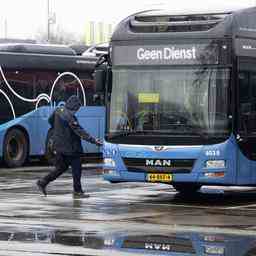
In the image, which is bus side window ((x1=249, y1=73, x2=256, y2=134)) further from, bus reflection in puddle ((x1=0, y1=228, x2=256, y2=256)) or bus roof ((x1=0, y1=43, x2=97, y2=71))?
bus roof ((x1=0, y1=43, x2=97, y2=71))

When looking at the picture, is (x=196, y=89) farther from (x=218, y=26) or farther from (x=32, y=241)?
(x=32, y=241)

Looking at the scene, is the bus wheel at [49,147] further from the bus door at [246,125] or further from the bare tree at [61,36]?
the bare tree at [61,36]

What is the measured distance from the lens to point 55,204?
56.4 ft

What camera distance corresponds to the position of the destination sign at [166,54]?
1711 cm

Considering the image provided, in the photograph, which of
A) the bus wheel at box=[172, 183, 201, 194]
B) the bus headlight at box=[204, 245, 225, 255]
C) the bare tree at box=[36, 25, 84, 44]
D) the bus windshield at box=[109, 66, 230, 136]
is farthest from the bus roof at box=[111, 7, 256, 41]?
the bare tree at box=[36, 25, 84, 44]

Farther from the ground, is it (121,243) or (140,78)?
(140,78)

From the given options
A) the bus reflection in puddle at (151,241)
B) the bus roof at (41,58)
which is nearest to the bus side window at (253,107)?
Result: the bus reflection in puddle at (151,241)

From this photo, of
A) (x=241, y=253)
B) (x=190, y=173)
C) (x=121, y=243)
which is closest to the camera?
(x=241, y=253)

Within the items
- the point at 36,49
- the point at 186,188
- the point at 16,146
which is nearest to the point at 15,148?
the point at 16,146

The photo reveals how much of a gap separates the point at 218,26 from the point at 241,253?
6.31 m

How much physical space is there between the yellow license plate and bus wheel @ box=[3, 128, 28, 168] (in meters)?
10.3

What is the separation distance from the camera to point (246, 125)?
17.2 metres

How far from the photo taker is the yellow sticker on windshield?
17.5m

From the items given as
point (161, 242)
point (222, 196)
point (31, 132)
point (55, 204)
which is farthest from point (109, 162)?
point (31, 132)
